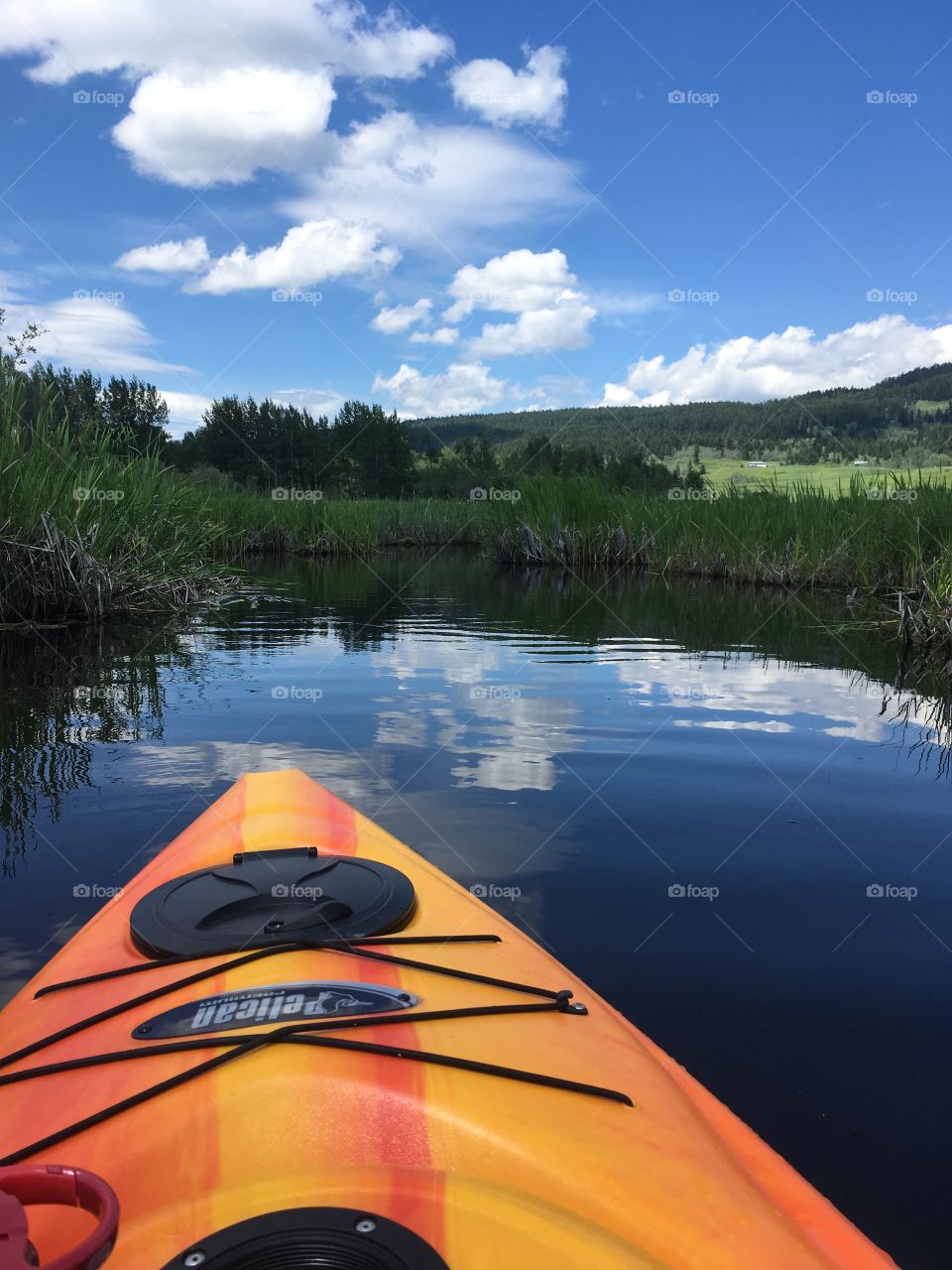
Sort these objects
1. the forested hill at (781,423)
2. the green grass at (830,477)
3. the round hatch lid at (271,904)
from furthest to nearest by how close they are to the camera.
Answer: the forested hill at (781,423) < the green grass at (830,477) < the round hatch lid at (271,904)

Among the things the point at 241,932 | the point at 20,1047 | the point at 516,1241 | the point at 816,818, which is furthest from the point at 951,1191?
the point at 816,818

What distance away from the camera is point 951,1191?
1.71 metres

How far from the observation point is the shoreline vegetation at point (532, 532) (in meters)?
7.84

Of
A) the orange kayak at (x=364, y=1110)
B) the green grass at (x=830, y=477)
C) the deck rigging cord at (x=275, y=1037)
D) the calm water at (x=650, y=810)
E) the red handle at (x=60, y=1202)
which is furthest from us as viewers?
the green grass at (x=830, y=477)

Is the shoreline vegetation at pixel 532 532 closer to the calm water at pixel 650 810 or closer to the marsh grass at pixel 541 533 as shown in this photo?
the marsh grass at pixel 541 533

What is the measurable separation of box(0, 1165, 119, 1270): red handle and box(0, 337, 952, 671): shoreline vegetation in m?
7.51

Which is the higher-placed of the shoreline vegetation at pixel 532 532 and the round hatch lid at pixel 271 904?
the shoreline vegetation at pixel 532 532

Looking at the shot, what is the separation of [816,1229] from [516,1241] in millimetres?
535

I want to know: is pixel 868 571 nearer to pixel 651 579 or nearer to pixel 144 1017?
pixel 651 579

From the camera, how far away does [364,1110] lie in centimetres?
124

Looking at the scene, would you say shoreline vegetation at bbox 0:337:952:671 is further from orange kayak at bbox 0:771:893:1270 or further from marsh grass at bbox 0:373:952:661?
orange kayak at bbox 0:771:893:1270

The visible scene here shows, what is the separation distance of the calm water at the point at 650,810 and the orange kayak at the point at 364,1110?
1.89 feet

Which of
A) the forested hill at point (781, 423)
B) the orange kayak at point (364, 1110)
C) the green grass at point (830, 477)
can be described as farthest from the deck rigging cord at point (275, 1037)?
the forested hill at point (781, 423)

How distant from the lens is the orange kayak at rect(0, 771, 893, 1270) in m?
1.06
